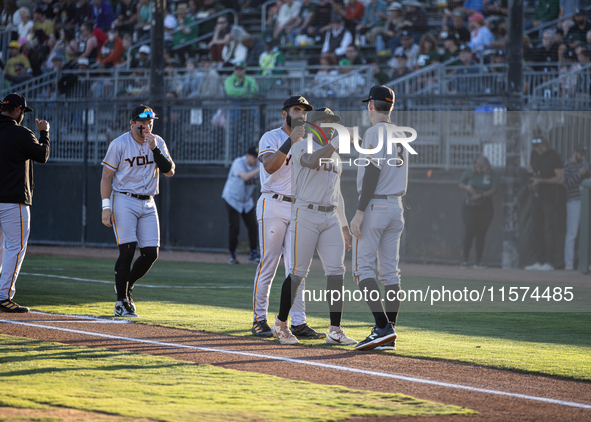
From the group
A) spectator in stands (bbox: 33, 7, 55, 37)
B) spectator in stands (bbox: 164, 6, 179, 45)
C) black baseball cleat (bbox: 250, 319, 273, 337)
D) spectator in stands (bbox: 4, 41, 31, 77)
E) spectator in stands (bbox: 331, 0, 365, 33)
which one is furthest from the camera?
spectator in stands (bbox: 33, 7, 55, 37)

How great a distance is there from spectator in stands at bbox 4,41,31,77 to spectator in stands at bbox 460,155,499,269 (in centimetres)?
1396

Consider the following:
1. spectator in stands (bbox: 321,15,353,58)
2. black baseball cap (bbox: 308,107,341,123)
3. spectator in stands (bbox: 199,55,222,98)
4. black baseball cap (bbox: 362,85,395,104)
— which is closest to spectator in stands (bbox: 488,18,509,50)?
spectator in stands (bbox: 321,15,353,58)

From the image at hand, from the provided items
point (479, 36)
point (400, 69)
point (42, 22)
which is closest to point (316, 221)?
point (400, 69)

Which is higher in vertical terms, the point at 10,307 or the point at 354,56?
the point at 354,56

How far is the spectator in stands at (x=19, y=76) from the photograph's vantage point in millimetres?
22609

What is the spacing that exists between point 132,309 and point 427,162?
30.2ft

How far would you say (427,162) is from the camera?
16406 millimetres

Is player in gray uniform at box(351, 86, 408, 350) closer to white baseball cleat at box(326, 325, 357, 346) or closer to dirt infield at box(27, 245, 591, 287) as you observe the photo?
white baseball cleat at box(326, 325, 357, 346)

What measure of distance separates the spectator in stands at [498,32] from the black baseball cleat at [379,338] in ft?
41.6

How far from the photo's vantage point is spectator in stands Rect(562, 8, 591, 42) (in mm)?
17594

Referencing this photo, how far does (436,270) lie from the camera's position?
50.3ft

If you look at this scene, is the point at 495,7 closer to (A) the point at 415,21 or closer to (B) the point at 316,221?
(A) the point at 415,21

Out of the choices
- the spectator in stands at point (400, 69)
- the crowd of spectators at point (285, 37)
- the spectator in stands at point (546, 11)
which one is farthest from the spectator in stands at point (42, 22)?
the spectator in stands at point (546, 11)

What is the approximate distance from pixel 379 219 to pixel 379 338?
3.27 feet
